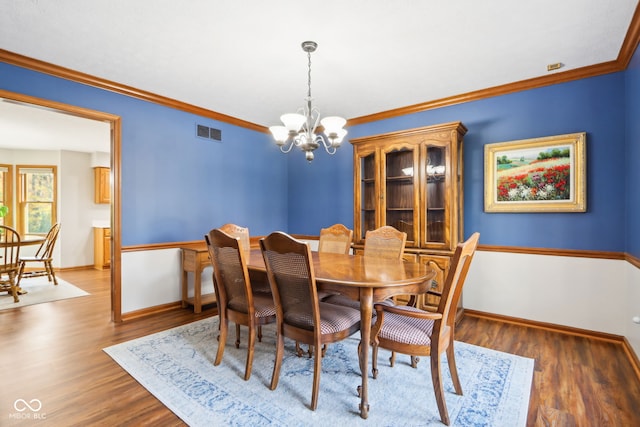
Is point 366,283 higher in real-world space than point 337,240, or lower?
lower

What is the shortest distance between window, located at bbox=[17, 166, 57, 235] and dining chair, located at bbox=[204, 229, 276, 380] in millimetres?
6121

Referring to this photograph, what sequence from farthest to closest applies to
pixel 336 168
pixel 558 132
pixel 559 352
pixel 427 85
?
pixel 336 168 → pixel 427 85 → pixel 558 132 → pixel 559 352

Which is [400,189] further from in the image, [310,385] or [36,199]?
[36,199]

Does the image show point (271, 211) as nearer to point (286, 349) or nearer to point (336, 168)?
point (336, 168)

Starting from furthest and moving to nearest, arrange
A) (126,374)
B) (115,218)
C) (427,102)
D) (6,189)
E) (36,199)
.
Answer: (36,199) → (6,189) → (427,102) → (115,218) → (126,374)

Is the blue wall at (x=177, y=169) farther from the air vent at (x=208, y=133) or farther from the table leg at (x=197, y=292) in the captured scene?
the table leg at (x=197, y=292)

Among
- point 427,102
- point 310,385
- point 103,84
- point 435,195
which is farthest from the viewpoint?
point 427,102

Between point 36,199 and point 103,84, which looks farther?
point 36,199

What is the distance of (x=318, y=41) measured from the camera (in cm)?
250

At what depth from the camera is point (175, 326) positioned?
3.23 m

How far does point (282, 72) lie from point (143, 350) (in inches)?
107

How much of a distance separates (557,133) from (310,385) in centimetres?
317

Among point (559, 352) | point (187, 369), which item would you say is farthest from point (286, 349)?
point (559, 352)

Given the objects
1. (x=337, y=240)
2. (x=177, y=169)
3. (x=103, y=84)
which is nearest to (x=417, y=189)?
(x=337, y=240)
